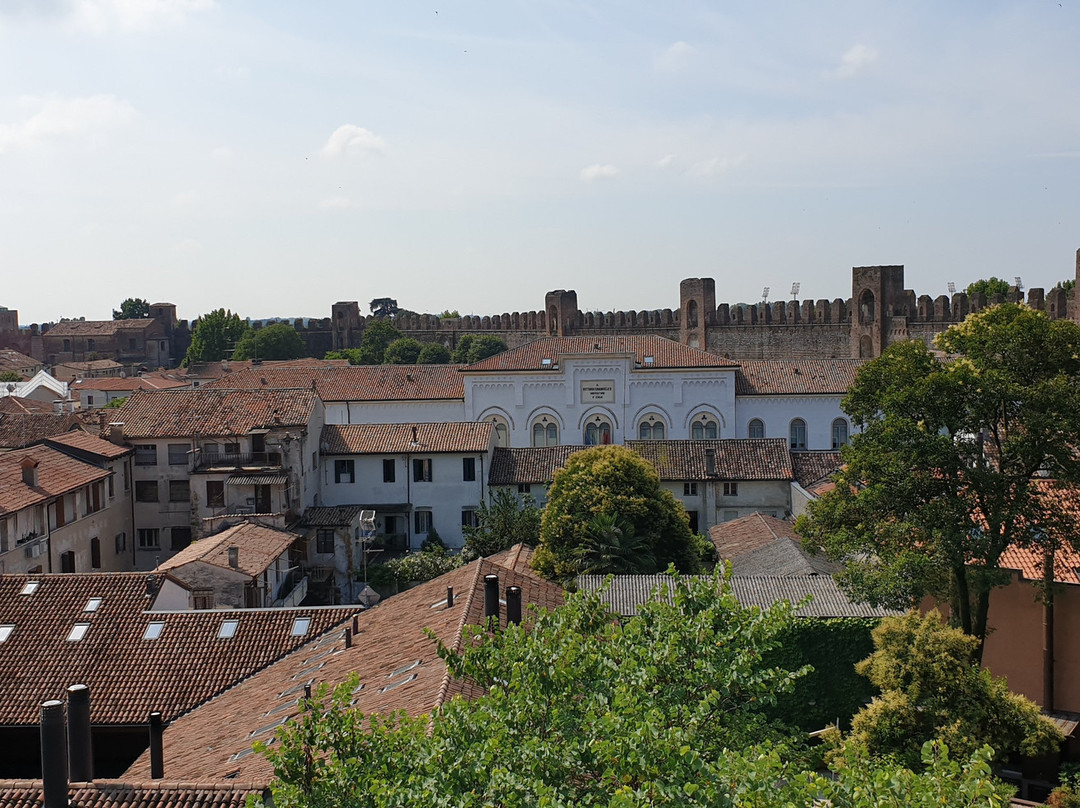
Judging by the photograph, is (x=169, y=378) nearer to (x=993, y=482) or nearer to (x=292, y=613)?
(x=292, y=613)

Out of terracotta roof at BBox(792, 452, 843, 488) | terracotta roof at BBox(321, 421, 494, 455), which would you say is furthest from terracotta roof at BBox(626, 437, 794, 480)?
terracotta roof at BBox(321, 421, 494, 455)

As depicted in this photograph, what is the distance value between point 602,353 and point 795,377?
351 inches

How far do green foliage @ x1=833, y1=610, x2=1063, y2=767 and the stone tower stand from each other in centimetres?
4735

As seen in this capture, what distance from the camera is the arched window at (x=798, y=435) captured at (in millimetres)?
45312

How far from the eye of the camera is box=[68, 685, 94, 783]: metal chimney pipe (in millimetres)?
13570

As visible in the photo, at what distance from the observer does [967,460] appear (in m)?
18.1

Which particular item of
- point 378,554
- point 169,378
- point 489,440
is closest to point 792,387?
point 489,440

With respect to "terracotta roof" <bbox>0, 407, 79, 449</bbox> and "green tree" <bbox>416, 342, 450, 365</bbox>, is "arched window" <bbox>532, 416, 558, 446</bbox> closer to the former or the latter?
"terracotta roof" <bbox>0, 407, 79, 449</bbox>

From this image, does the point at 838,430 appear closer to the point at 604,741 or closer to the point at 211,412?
the point at 211,412

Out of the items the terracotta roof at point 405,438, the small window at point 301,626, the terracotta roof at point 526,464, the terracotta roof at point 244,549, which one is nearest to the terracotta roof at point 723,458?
the terracotta roof at point 526,464

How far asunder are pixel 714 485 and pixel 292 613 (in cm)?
1987

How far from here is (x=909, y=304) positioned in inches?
2144

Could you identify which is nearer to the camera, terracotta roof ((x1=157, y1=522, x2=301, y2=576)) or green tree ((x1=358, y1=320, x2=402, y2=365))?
terracotta roof ((x1=157, y1=522, x2=301, y2=576))

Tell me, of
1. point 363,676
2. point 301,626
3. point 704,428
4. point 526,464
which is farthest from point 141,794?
point 704,428
